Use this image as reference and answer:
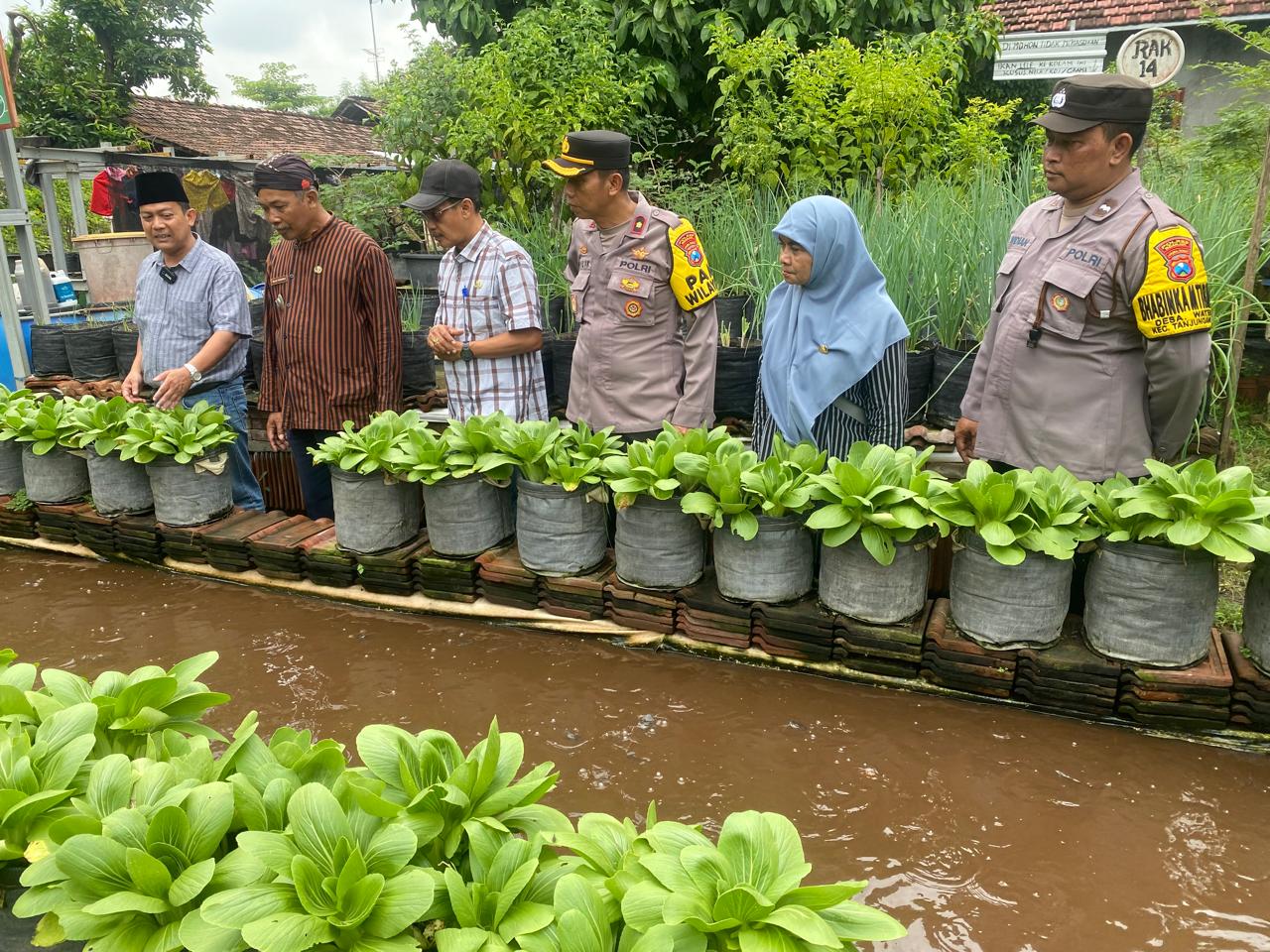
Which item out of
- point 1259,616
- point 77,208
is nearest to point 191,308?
point 1259,616

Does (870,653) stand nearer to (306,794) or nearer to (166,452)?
(306,794)

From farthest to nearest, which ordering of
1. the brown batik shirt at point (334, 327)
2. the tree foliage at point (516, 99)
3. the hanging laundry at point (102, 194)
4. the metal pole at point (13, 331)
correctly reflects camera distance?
the hanging laundry at point (102, 194) → the metal pole at point (13, 331) → the tree foliage at point (516, 99) → the brown batik shirt at point (334, 327)

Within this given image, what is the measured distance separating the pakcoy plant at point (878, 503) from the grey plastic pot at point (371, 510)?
152cm

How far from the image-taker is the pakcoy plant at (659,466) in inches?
107

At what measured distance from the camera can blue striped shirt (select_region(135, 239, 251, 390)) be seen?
377 centimetres

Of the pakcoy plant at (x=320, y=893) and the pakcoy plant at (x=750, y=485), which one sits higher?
the pakcoy plant at (x=750, y=485)

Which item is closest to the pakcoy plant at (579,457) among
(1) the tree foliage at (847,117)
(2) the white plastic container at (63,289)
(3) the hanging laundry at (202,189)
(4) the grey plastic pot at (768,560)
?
(4) the grey plastic pot at (768,560)

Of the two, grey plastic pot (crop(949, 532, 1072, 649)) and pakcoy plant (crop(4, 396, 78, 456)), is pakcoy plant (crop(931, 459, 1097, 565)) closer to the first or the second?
grey plastic pot (crop(949, 532, 1072, 649))

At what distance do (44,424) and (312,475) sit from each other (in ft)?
3.70

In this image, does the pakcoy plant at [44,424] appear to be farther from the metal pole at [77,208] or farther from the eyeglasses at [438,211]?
the metal pole at [77,208]

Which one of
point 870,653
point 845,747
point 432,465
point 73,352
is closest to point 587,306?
point 432,465

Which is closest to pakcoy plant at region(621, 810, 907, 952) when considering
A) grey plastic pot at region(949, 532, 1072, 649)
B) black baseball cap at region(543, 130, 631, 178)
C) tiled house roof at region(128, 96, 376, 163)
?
grey plastic pot at region(949, 532, 1072, 649)

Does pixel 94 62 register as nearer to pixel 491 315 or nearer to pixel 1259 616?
pixel 491 315

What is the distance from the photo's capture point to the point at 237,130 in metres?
22.0
